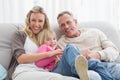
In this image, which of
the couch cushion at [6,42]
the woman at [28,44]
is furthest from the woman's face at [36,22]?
the couch cushion at [6,42]

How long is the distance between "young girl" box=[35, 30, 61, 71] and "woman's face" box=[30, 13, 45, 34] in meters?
0.06

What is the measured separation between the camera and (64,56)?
183 cm

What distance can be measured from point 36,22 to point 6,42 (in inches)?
12.8

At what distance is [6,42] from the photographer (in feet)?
7.32

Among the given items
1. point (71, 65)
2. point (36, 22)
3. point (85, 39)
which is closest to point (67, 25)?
point (85, 39)

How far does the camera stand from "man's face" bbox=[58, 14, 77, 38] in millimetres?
2328

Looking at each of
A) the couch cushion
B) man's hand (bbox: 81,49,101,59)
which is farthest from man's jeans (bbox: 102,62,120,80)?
the couch cushion

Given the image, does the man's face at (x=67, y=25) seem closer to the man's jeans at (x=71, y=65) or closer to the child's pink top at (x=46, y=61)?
the child's pink top at (x=46, y=61)

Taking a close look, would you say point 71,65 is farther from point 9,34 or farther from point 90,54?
point 9,34

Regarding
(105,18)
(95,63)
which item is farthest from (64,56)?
(105,18)

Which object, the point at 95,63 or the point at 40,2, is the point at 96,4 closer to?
the point at 40,2

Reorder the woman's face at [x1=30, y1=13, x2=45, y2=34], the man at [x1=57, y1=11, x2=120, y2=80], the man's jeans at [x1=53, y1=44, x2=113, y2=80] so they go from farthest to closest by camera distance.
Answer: the man at [x1=57, y1=11, x2=120, y2=80]
the woman's face at [x1=30, y1=13, x2=45, y2=34]
the man's jeans at [x1=53, y1=44, x2=113, y2=80]

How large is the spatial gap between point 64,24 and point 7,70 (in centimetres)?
65

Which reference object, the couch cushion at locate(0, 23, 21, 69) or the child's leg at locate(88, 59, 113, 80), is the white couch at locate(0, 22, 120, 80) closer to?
the couch cushion at locate(0, 23, 21, 69)
